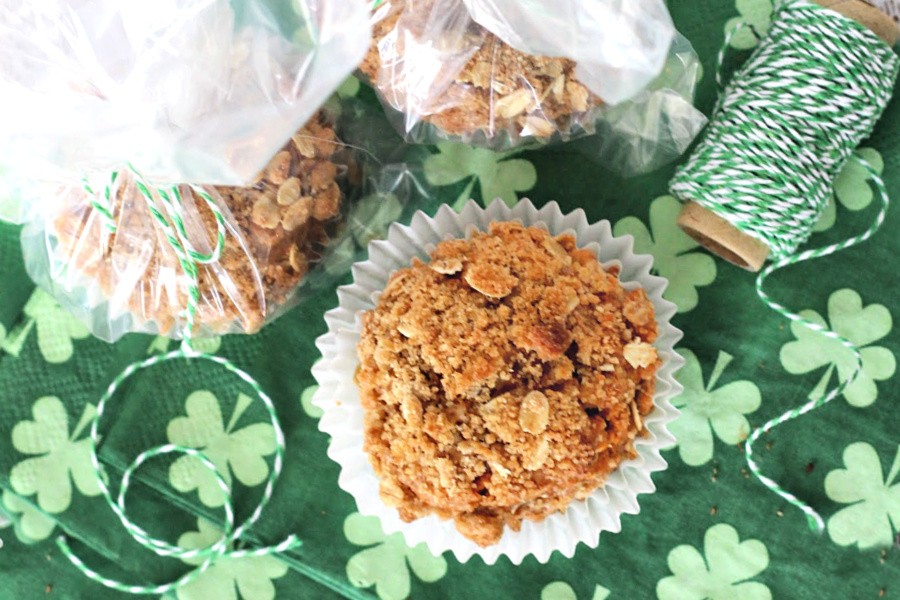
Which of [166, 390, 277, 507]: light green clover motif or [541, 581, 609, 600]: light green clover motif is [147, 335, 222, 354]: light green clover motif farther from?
[541, 581, 609, 600]: light green clover motif

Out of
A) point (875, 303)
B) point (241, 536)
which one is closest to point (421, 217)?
point (241, 536)

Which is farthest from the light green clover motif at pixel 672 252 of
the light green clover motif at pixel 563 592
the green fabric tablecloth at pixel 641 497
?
the light green clover motif at pixel 563 592

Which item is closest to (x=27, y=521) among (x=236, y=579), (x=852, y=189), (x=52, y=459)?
(x=52, y=459)

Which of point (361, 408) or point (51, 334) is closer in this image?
point (361, 408)

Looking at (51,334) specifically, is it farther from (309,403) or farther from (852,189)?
(852,189)

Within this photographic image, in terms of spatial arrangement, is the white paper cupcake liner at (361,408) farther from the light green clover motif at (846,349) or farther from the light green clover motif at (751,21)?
the light green clover motif at (751,21)

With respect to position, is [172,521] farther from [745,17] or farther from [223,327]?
[745,17]
